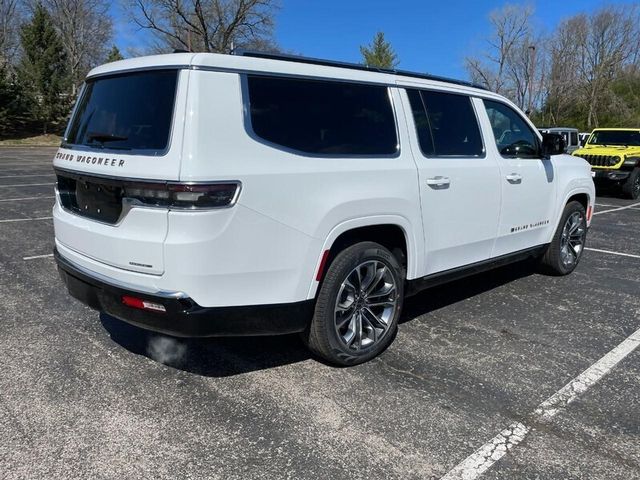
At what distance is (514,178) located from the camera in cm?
459

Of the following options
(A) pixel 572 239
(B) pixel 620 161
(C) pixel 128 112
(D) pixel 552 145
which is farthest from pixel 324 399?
(B) pixel 620 161

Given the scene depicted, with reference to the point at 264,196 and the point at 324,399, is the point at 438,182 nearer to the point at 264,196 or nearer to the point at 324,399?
the point at 264,196

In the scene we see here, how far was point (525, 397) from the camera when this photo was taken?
3170 millimetres

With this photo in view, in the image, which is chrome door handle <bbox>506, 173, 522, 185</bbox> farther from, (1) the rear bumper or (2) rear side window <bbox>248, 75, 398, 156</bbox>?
(1) the rear bumper

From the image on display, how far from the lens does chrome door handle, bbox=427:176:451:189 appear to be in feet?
12.3

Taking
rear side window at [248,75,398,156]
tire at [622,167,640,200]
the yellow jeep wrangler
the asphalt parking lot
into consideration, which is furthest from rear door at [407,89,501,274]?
tire at [622,167,640,200]

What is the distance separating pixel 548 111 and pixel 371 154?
4622cm

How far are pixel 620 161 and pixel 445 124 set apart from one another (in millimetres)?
12232

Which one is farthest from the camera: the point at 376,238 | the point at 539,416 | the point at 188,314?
the point at 376,238

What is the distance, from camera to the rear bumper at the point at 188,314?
274 centimetres

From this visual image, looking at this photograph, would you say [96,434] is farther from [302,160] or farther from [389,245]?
[389,245]

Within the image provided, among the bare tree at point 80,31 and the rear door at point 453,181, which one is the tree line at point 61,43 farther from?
the rear door at point 453,181

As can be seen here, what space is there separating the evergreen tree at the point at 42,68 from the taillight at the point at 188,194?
3815 cm

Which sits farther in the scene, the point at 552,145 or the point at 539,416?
the point at 552,145
